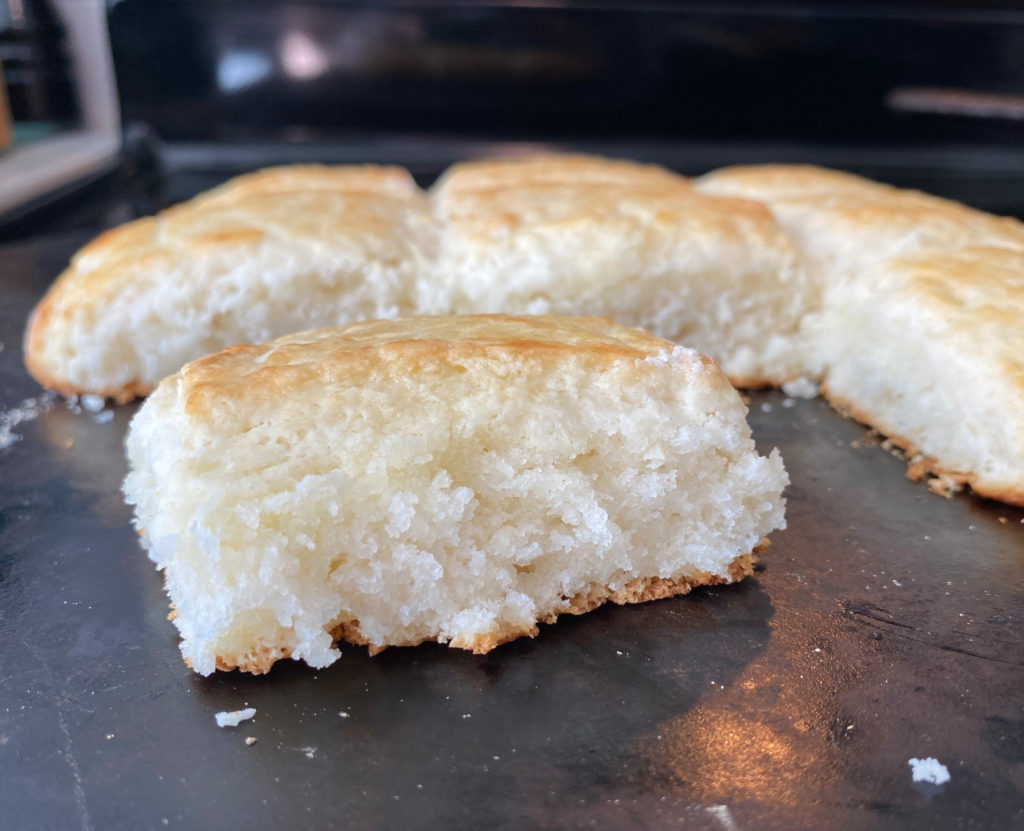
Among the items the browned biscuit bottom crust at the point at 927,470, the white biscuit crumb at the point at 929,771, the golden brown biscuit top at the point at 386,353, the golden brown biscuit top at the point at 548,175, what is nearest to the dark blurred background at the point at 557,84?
the golden brown biscuit top at the point at 548,175

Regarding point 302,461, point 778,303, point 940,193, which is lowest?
point 940,193

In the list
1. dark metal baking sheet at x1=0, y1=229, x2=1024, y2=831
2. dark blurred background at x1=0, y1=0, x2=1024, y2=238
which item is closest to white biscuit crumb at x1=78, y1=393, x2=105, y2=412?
dark metal baking sheet at x1=0, y1=229, x2=1024, y2=831

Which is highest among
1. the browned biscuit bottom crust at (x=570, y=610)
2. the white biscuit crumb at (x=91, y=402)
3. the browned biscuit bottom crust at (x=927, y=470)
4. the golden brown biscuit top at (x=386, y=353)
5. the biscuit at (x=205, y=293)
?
the golden brown biscuit top at (x=386, y=353)

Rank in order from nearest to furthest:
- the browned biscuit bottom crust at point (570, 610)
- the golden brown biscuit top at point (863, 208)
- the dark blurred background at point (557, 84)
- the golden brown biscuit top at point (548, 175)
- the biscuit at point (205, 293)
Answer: the browned biscuit bottom crust at point (570, 610), the biscuit at point (205, 293), the golden brown biscuit top at point (863, 208), the golden brown biscuit top at point (548, 175), the dark blurred background at point (557, 84)

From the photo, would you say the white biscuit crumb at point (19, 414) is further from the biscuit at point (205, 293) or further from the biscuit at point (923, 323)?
the biscuit at point (923, 323)

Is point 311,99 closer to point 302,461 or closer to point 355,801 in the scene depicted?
point 302,461

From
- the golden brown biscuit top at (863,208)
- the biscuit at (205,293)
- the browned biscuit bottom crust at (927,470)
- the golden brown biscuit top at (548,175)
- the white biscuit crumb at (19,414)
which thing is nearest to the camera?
the browned biscuit bottom crust at (927,470)

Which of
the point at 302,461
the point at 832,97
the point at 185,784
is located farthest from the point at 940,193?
the point at 185,784
